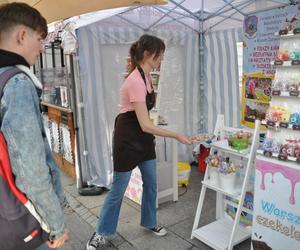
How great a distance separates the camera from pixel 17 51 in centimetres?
126

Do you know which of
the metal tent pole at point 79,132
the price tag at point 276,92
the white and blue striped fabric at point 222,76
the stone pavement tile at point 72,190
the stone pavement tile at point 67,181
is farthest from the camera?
the stone pavement tile at point 67,181

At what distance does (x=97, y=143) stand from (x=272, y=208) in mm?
2482

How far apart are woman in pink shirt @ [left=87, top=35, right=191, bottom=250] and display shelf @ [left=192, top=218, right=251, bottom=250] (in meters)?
0.60

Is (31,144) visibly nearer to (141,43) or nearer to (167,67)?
(141,43)

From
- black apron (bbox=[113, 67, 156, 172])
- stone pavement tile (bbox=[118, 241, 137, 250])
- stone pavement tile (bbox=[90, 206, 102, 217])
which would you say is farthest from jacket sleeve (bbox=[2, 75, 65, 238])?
stone pavement tile (bbox=[90, 206, 102, 217])

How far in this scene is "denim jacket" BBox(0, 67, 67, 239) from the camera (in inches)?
45.6

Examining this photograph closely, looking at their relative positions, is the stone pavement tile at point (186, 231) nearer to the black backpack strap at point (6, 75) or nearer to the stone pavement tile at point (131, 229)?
the stone pavement tile at point (131, 229)

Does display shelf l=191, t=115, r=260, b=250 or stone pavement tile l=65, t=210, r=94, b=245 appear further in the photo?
Result: stone pavement tile l=65, t=210, r=94, b=245

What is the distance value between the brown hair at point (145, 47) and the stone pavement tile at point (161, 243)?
1616mm

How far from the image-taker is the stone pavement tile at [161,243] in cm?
281

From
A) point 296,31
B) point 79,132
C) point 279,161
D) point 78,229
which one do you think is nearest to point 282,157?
point 279,161

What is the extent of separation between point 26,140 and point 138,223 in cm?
236

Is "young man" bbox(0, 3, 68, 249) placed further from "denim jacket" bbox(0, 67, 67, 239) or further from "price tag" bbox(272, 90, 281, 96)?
"price tag" bbox(272, 90, 281, 96)

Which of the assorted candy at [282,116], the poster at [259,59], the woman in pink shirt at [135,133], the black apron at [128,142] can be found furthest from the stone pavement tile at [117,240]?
the assorted candy at [282,116]
